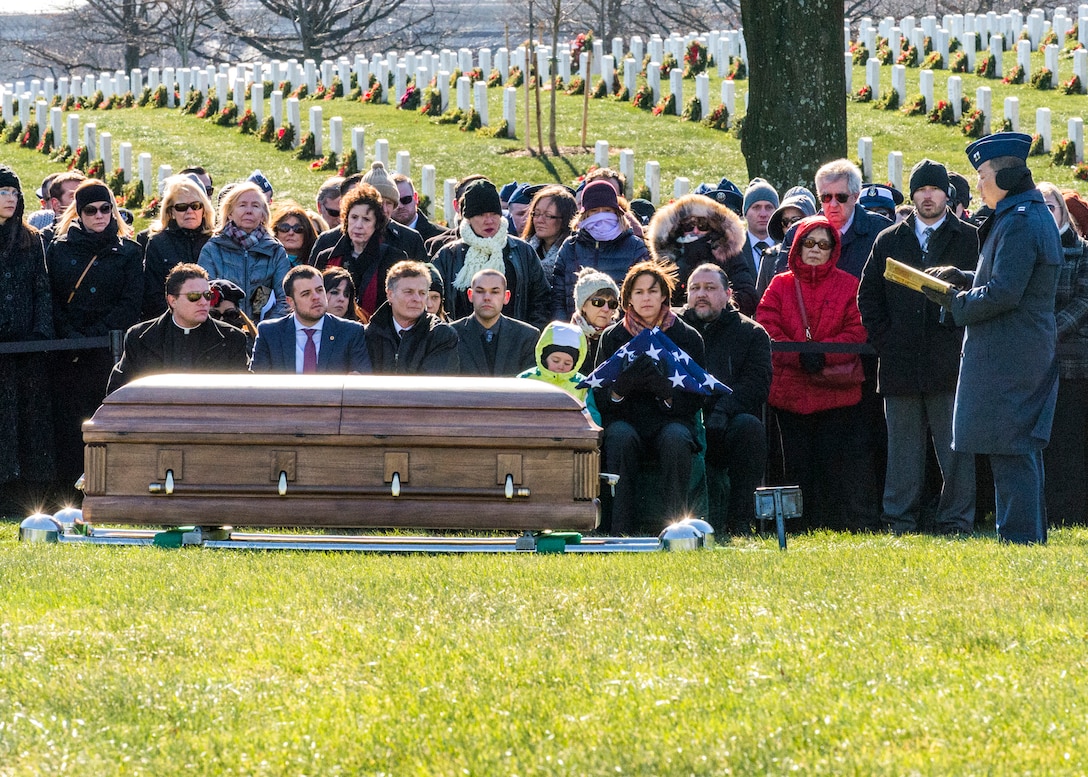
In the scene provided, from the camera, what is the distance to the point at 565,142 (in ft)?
88.1

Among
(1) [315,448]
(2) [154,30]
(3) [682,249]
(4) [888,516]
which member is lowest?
(4) [888,516]

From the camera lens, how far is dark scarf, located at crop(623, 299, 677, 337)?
9.38 metres

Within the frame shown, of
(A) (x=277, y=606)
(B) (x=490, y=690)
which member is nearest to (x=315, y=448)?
(A) (x=277, y=606)

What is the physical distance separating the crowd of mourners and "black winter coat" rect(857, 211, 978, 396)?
16 millimetres

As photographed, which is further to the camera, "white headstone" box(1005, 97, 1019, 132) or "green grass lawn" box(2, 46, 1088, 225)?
"white headstone" box(1005, 97, 1019, 132)

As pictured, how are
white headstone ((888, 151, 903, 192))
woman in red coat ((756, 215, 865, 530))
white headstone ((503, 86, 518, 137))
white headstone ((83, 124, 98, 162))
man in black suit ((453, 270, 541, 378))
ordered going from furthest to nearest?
white headstone ((503, 86, 518, 137)) < white headstone ((83, 124, 98, 162)) < white headstone ((888, 151, 903, 192)) < woman in red coat ((756, 215, 865, 530)) < man in black suit ((453, 270, 541, 378))

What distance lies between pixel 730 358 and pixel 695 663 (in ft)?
14.1

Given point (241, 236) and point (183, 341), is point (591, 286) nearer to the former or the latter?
point (183, 341)

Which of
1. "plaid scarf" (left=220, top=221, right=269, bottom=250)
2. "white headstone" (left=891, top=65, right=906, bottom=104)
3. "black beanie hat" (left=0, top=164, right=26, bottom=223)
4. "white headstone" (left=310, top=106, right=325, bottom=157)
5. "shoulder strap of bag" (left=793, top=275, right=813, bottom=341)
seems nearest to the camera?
"shoulder strap of bag" (left=793, top=275, right=813, bottom=341)

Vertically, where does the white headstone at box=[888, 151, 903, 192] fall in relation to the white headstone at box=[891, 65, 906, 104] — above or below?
below

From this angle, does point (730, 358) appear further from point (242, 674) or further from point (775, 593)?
point (242, 674)

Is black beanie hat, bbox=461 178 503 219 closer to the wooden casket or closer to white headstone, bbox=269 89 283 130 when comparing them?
the wooden casket

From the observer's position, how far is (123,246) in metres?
11.0

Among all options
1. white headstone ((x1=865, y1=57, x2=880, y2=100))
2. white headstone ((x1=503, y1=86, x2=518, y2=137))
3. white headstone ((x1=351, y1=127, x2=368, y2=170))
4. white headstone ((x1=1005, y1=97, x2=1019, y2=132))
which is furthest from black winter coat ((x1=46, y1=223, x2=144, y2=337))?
white headstone ((x1=865, y1=57, x2=880, y2=100))
